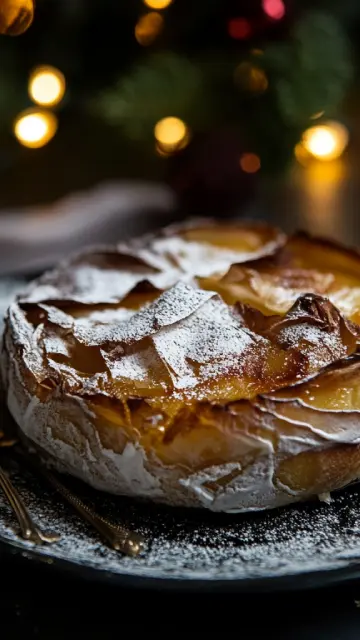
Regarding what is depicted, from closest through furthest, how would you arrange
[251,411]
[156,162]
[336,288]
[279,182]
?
[251,411], [336,288], [279,182], [156,162]

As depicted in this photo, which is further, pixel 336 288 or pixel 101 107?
pixel 101 107

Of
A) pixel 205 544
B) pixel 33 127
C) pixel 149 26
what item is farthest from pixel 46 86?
pixel 205 544

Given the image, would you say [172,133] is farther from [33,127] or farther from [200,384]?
[200,384]

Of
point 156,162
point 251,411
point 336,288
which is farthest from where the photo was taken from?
point 156,162

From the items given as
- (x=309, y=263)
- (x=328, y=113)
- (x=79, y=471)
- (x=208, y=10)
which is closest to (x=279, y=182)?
(x=328, y=113)

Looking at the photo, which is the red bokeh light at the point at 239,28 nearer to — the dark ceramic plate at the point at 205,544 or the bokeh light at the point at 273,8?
the bokeh light at the point at 273,8

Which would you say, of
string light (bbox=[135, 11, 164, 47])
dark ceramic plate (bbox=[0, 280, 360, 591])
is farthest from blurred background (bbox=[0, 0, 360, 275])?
dark ceramic plate (bbox=[0, 280, 360, 591])

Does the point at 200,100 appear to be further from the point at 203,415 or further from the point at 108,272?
the point at 203,415
